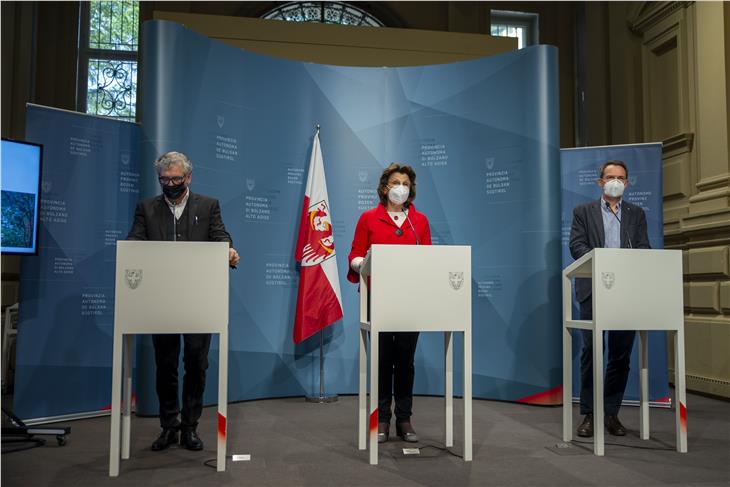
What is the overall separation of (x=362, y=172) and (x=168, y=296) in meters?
2.77

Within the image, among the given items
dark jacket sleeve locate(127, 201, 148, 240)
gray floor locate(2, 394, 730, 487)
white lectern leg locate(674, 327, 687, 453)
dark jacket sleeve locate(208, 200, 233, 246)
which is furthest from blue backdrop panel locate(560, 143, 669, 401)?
dark jacket sleeve locate(127, 201, 148, 240)

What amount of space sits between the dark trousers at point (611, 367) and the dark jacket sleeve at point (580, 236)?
0.96ft

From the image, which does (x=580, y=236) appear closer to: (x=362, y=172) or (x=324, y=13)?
(x=362, y=172)

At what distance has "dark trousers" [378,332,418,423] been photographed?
A: 338cm

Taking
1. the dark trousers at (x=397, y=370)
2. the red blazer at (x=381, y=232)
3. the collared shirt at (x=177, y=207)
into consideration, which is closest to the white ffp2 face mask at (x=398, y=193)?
the red blazer at (x=381, y=232)

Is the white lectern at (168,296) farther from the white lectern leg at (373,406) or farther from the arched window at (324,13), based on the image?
the arched window at (324,13)

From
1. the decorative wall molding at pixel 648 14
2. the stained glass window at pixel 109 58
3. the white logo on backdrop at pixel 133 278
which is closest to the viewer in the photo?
the white logo on backdrop at pixel 133 278

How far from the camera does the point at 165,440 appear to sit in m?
3.23

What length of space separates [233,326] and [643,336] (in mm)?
2822

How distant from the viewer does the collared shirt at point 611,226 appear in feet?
12.2

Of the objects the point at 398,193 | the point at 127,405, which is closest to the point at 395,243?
the point at 398,193

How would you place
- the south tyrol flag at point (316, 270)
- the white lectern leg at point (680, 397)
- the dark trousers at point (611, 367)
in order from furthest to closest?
the south tyrol flag at point (316, 270), the dark trousers at point (611, 367), the white lectern leg at point (680, 397)

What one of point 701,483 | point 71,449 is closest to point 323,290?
point 71,449

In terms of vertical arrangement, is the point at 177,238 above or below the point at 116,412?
above
